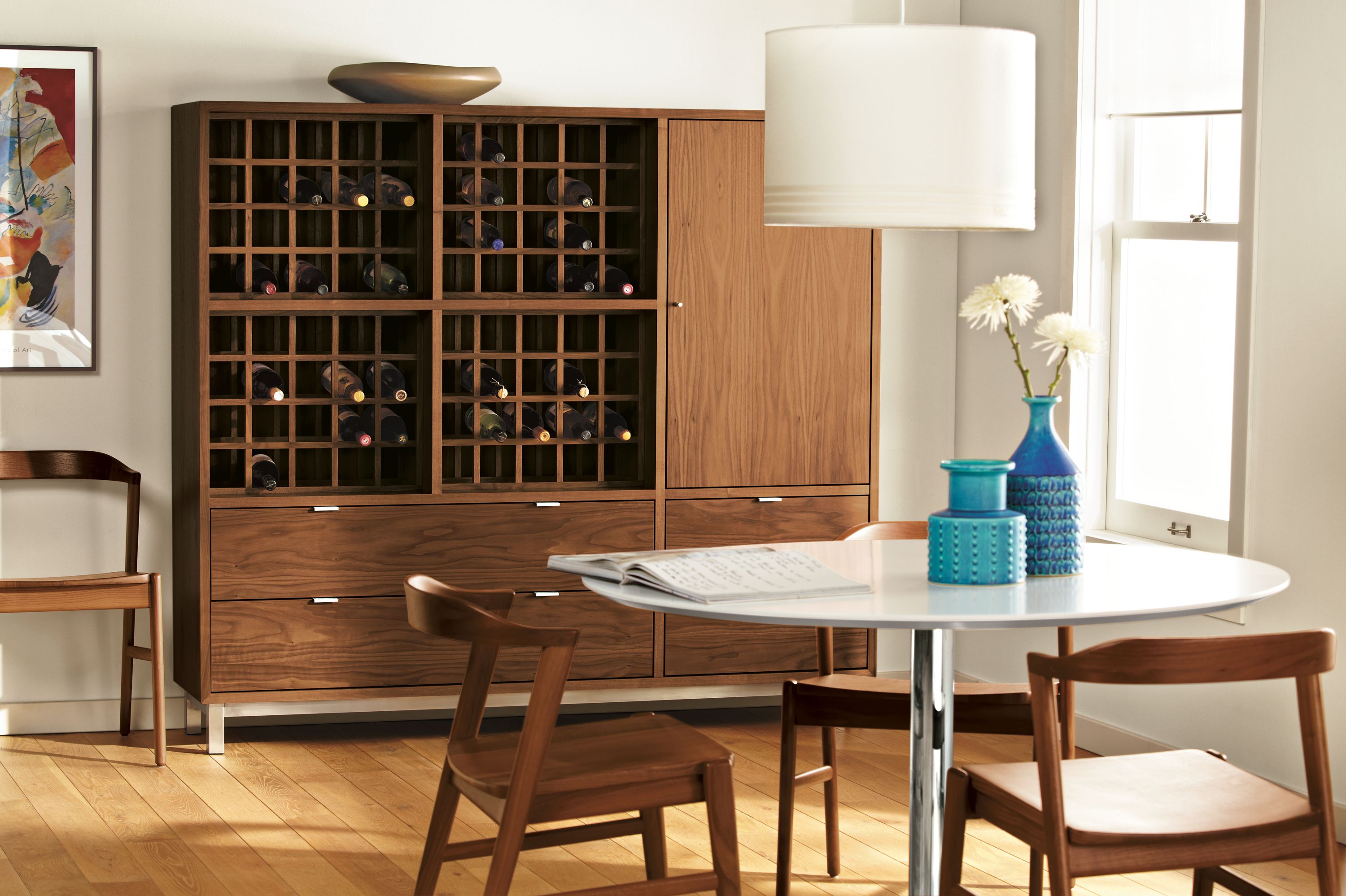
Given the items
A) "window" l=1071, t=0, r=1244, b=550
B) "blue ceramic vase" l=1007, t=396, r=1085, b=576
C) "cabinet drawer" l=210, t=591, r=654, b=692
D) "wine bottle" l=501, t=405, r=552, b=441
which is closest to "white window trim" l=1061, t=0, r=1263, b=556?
"window" l=1071, t=0, r=1244, b=550

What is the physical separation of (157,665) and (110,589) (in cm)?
26

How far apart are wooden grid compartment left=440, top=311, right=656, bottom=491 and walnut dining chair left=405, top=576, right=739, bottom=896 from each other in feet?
6.04

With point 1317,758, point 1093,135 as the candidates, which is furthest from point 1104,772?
point 1093,135

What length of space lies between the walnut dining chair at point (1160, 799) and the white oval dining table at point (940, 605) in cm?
11

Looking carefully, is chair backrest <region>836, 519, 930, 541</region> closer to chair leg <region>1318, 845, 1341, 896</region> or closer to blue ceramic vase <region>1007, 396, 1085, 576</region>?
blue ceramic vase <region>1007, 396, 1085, 576</region>

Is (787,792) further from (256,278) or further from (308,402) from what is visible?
(256,278)

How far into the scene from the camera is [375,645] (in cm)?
455

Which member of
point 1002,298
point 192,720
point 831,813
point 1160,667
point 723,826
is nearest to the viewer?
point 1160,667

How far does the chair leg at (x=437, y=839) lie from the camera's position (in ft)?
9.10

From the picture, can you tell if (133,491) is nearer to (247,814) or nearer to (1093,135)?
(247,814)

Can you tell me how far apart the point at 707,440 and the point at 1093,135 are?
1.50 metres

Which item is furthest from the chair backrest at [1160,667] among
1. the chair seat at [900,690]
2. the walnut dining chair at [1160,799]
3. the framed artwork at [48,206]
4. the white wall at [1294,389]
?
the framed artwork at [48,206]

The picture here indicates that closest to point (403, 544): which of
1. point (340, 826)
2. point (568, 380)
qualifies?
point (568, 380)

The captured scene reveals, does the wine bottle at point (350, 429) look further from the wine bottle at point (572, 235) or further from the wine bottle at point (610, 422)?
the wine bottle at point (572, 235)
